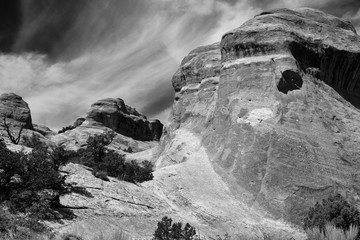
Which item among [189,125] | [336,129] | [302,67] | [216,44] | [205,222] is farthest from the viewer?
[216,44]

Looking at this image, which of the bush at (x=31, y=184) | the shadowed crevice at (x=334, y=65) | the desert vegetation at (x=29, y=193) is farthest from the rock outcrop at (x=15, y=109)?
the shadowed crevice at (x=334, y=65)

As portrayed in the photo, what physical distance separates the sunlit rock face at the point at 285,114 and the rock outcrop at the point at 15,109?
41161 mm

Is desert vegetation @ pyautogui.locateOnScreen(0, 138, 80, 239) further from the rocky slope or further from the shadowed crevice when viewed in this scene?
the shadowed crevice

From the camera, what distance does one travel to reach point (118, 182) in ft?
73.3

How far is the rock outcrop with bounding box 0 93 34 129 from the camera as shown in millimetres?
65544

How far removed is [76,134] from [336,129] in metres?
53.6

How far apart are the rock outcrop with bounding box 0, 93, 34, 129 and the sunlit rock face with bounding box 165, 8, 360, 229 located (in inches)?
1621

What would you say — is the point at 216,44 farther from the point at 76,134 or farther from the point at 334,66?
the point at 76,134

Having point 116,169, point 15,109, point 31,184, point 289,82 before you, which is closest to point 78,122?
point 15,109

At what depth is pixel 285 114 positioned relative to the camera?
26609 millimetres

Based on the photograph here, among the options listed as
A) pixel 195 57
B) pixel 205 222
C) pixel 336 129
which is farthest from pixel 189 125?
pixel 205 222

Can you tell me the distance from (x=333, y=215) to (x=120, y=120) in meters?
67.5

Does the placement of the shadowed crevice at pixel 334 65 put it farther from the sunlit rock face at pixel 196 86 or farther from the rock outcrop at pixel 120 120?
the rock outcrop at pixel 120 120

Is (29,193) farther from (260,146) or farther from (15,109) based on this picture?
(15,109)
